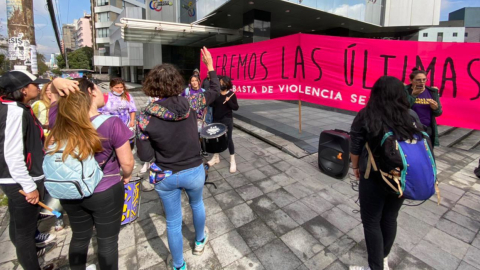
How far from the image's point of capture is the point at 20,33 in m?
3.23

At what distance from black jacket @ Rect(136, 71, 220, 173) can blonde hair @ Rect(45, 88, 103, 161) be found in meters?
0.36

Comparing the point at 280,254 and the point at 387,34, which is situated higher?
the point at 387,34

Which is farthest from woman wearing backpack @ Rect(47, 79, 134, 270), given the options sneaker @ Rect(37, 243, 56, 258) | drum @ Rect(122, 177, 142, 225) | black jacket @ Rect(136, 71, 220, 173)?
sneaker @ Rect(37, 243, 56, 258)

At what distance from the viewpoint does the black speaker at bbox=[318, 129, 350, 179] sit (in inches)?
152

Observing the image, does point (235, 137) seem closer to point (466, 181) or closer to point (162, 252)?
point (162, 252)

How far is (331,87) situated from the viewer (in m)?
4.48

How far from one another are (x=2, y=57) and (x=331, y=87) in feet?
130

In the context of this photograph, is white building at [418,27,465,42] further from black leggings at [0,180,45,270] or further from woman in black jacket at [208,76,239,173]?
black leggings at [0,180,45,270]

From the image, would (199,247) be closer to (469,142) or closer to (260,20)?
(469,142)

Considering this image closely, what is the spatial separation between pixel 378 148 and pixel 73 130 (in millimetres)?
2073

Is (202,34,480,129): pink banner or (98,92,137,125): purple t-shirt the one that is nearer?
(202,34,480,129): pink banner

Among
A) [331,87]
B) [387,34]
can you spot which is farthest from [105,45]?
[331,87]

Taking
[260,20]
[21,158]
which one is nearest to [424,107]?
[21,158]

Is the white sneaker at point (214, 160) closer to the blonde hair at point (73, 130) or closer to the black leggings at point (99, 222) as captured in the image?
the black leggings at point (99, 222)
